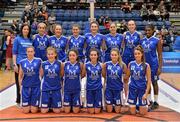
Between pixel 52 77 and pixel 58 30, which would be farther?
pixel 58 30

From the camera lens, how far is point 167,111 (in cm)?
598

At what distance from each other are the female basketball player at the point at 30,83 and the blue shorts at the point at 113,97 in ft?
3.48

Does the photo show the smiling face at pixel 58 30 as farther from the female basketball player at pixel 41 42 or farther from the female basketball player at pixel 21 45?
the female basketball player at pixel 21 45

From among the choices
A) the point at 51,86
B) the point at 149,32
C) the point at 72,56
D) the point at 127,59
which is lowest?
the point at 51,86

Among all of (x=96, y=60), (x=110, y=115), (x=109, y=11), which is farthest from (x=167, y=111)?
(x=109, y=11)

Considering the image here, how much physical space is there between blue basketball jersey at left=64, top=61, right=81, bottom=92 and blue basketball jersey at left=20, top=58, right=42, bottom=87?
1.43ft

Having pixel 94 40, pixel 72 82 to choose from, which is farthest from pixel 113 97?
pixel 94 40

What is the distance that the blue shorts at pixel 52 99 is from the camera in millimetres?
5859

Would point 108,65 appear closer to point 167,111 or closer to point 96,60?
point 96,60

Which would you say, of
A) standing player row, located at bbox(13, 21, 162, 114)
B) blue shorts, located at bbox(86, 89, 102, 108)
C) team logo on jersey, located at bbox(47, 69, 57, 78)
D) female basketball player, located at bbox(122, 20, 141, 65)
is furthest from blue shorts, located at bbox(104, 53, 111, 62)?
team logo on jersey, located at bbox(47, 69, 57, 78)

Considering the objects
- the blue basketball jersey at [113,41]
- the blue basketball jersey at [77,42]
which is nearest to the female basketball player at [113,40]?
the blue basketball jersey at [113,41]

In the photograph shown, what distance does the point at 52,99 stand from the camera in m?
5.89

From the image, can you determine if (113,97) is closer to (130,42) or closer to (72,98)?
(72,98)

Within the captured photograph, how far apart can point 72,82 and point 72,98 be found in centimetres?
25
